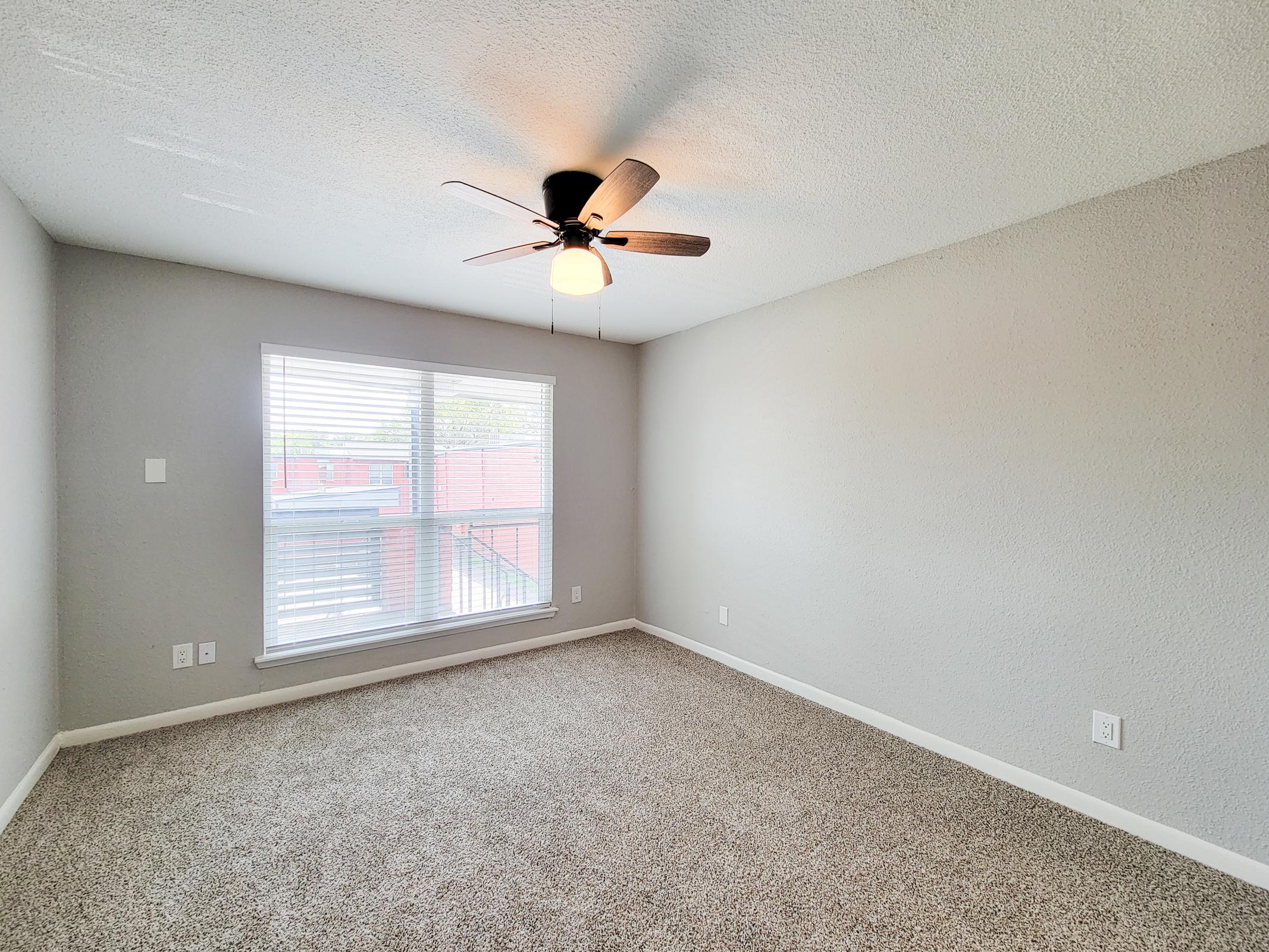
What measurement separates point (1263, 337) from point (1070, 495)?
715mm

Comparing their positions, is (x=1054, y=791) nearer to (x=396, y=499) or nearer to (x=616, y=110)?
(x=616, y=110)

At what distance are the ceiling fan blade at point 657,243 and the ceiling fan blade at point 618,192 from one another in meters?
0.07

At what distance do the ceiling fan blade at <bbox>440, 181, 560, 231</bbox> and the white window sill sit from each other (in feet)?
8.72

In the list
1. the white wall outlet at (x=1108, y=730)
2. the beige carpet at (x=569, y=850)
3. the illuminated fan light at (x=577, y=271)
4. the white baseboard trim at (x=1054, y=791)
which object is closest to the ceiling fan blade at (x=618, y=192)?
the illuminated fan light at (x=577, y=271)

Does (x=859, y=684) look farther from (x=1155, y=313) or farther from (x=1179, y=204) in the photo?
(x=1179, y=204)

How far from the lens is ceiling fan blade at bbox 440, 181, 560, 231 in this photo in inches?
62.9

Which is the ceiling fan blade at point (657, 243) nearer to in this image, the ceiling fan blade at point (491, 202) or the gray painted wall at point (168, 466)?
the ceiling fan blade at point (491, 202)

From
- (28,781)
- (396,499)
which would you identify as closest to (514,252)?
(396,499)

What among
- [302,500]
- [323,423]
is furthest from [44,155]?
[302,500]

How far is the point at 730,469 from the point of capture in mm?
3576

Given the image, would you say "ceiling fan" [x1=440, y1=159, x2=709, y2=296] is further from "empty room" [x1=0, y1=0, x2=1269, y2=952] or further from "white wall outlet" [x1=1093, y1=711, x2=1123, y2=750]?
"white wall outlet" [x1=1093, y1=711, x2=1123, y2=750]

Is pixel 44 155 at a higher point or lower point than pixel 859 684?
higher

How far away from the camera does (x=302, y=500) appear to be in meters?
3.04

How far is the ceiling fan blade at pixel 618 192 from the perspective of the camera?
1507 millimetres
